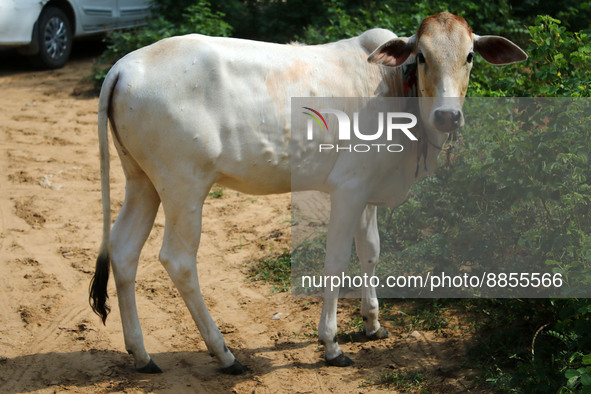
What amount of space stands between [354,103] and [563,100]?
53.1 inches

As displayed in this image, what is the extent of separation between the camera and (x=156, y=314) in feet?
17.2

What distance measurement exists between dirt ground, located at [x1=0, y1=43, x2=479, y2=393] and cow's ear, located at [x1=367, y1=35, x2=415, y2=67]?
5.94ft

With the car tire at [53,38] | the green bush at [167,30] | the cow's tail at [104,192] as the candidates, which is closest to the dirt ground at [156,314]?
the cow's tail at [104,192]

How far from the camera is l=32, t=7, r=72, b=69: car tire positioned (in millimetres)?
10258

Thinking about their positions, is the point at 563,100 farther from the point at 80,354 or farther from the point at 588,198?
the point at 80,354

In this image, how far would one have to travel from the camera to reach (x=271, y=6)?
11164mm

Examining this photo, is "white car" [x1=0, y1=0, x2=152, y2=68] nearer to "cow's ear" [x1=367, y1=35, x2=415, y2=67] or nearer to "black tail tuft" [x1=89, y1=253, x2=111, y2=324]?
"black tail tuft" [x1=89, y1=253, x2=111, y2=324]

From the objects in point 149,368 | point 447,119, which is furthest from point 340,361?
point 447,119

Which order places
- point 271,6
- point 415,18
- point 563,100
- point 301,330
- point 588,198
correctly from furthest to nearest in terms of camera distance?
point 271,6 → point 415,18 → point 301,330 → point 563,100 → point 588,198

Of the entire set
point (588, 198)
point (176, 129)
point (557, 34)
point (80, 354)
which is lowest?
point (80, 354)

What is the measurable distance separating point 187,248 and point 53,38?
291 inches

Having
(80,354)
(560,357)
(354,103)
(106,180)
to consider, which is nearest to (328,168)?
(354,103)

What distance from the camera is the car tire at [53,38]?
1026 cm

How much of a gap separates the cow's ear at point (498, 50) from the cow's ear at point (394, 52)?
40 cm
